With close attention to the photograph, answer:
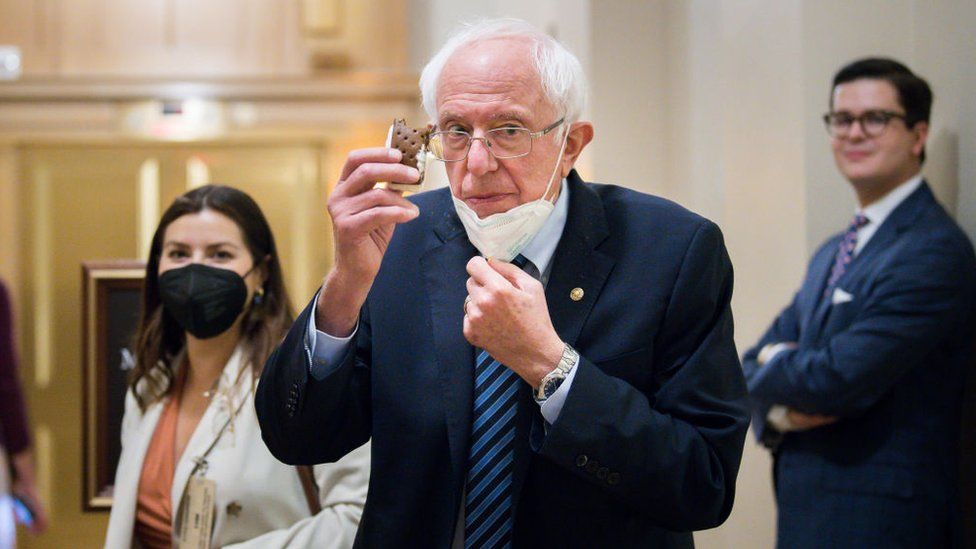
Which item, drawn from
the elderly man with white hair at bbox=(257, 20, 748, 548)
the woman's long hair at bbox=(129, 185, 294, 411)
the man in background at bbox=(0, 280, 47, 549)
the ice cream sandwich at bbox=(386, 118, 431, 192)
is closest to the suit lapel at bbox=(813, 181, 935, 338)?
the elderly man with white hair at bbox=(257, 20, 748, 548)

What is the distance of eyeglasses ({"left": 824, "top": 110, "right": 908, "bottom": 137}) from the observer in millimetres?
3346

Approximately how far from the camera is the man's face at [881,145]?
3.34m

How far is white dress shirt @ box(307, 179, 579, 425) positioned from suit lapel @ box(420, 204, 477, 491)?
11 cm

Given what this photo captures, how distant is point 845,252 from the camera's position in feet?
11.0

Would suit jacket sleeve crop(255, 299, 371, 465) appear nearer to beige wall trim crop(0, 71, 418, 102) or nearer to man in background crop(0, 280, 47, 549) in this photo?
man in background crop(0, 280, 47, 549)

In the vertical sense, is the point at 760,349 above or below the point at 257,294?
below

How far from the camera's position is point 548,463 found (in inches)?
69.7

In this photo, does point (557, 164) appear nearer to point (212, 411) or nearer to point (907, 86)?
point (212, 411)

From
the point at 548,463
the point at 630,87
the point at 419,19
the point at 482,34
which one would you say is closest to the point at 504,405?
the point at 548,463

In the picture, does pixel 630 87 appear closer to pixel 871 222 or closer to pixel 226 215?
pixel 871 222

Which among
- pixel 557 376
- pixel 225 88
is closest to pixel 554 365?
pixel 557 376

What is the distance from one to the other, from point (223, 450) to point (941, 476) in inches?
73.8

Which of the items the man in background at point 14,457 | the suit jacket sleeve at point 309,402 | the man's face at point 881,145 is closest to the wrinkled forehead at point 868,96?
the man's face at point 881,145

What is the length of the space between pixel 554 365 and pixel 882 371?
1.63 metres
